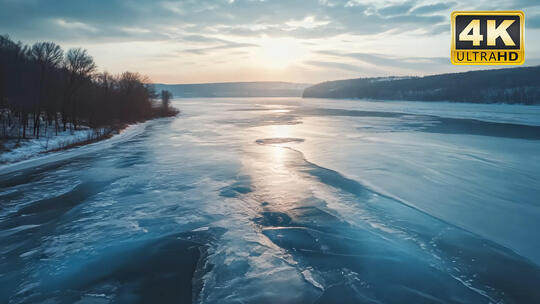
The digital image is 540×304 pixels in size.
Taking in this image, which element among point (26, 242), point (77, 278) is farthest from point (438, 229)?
point (26, 242)

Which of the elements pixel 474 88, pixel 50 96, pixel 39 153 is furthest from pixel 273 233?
pixel 474 88

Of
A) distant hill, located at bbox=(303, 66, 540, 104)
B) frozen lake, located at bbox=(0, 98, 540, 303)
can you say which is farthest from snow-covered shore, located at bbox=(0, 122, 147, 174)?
distant hill, located at bbox=(303, 66, 540, 104)

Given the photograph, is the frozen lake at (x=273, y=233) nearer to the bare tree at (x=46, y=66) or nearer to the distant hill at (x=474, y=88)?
the bare tree at (x=46, y=66)

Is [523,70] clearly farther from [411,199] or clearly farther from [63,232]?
[63,232]

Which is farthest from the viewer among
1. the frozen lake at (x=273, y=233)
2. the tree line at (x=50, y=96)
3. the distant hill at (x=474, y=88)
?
the distant hill at (x=474, y=88)

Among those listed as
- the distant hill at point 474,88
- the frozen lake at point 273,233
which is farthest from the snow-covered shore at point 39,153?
the distant hill at point 474,88

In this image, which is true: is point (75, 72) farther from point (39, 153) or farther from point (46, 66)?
point (39, 153)
